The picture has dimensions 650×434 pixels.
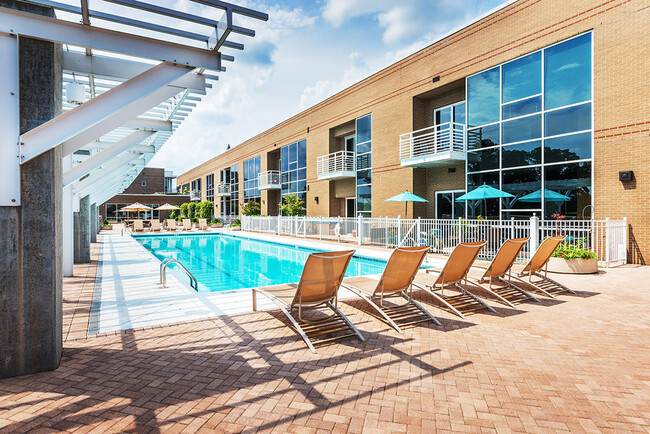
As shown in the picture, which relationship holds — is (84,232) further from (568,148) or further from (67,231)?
(568,148)

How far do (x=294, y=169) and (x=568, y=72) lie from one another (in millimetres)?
17394

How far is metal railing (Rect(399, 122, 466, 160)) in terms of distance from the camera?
1307 centimetres

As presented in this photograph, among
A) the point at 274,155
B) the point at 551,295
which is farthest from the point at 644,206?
the point at 274,155

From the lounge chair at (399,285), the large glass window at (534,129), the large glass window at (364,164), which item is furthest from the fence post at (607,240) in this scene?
the large glass window at (364,164)

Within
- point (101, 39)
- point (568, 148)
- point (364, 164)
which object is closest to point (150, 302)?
point (101, 39)

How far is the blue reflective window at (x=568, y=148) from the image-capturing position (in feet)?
32.1

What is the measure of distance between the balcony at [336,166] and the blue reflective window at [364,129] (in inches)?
52.7

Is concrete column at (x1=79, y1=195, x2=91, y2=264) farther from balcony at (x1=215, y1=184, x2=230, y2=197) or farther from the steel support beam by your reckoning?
balcony at (x1=215, y1=184, x2=230, y2=197)

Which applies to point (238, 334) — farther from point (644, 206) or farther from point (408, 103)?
point (408, 103)

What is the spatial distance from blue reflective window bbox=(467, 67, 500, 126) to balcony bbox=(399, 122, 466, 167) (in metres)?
0.68

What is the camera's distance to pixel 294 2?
22.2ft

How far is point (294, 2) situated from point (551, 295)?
6888mm

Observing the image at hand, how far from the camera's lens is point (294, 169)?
2495 centimetres

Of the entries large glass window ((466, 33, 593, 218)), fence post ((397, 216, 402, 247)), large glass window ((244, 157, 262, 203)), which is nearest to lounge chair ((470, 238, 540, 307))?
large glass window ((466, 33, 593, 218))
